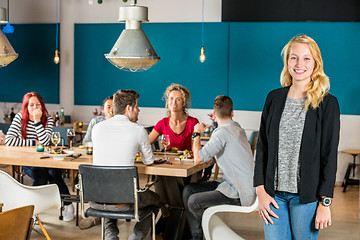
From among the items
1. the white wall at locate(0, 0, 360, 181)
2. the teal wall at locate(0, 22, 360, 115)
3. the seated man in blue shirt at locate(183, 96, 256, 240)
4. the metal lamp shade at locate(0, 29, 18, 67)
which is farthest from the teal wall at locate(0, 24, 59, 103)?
the seated man in blue shirt at locate(183, 96, 256, 240)

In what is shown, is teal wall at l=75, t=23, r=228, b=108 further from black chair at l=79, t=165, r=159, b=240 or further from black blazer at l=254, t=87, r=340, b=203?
black blazer at l=254, t=87, r=340, b=203

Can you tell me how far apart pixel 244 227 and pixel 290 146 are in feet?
10.2

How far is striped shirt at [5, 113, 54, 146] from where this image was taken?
18.0ft

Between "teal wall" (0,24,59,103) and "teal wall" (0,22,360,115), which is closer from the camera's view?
"teal wall" (0,22,360,115)

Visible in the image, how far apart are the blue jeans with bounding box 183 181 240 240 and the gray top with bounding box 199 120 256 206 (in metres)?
0.06

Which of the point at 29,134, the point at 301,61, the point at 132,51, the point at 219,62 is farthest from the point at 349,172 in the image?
the point at 301,61

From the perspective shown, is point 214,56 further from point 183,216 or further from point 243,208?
point 243,208

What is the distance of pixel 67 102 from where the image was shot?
916 centimetres

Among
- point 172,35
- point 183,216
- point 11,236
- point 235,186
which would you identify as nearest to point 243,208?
point 235,186

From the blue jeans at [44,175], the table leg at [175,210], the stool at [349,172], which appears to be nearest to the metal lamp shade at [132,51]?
the table leg at [175,210]

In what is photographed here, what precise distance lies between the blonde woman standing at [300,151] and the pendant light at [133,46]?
2334 millimetres

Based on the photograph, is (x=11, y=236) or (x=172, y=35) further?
(x=172, y=35)

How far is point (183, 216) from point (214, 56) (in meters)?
4.15

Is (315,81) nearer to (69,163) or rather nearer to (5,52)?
(69,163)
